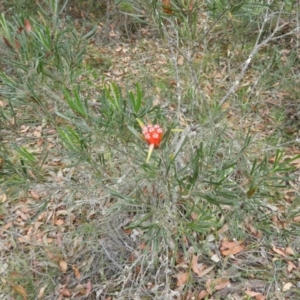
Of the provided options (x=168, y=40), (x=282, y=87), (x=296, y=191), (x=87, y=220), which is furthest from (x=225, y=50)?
(x=87, y=220)

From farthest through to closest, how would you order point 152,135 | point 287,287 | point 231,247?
1. point 231,247
2. point 287,287
3. point 152,135

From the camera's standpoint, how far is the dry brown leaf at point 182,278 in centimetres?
209

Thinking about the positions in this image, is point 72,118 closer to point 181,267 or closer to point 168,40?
point 168,40

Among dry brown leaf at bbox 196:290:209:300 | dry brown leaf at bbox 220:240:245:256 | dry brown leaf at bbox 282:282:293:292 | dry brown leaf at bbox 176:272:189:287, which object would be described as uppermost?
dry brown leaf at bbox 220:240:245:256

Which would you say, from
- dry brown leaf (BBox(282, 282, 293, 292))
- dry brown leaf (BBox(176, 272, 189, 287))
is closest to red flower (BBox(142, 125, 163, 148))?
dry brown leaf (BBox(176, 272, 189, 287))

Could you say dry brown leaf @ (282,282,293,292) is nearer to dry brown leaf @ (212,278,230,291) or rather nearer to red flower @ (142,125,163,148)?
dry brown leaf @ (212,278,230,291)

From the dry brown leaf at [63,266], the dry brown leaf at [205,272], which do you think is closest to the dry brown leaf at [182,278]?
the dry brown leaf at [205,272]

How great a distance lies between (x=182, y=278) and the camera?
2107mm

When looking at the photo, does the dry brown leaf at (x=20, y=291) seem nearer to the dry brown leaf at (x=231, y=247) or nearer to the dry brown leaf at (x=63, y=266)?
the dry brown leaf at (x=63, y=266)

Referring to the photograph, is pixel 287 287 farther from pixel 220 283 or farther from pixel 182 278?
pixel 182 278

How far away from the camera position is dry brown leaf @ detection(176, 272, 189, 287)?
Result: 2092 millimetres

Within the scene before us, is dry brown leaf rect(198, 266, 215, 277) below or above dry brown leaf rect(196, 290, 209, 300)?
above

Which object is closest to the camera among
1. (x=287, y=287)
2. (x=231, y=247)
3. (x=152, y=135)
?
(x=152, y=135)

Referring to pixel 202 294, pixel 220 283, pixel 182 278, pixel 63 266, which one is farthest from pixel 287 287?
pixel 63 266
